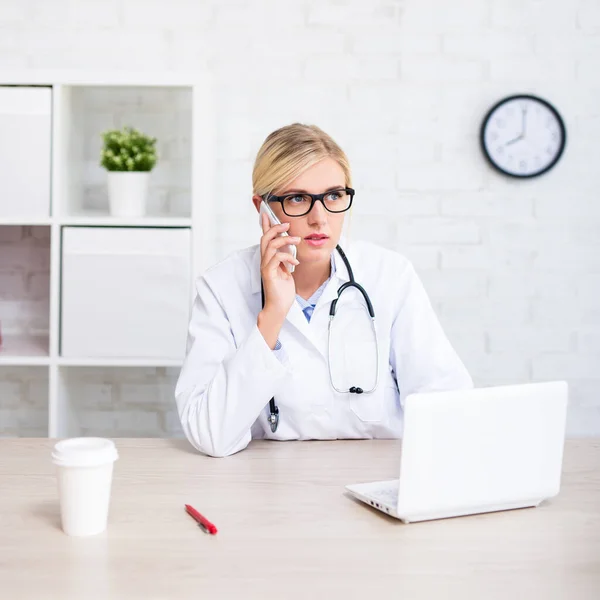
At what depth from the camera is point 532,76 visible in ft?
9.72

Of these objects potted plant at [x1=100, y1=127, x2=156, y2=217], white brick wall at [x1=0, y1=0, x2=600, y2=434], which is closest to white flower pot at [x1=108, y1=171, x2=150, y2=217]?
potted plant at [x1=100, y1=127, x2=156, y2=217]

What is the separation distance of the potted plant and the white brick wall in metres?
0.36

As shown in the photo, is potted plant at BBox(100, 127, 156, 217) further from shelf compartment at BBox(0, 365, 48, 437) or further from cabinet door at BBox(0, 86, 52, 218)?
shelf compartment at BBox(0, 365, 48, 437)

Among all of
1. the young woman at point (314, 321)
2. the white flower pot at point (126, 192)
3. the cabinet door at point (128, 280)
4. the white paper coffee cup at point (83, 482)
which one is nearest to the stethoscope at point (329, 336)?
the young woman at point (314, 321)

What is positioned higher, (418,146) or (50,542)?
(418,146)

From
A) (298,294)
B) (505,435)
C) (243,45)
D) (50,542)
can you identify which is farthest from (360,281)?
(243,45)

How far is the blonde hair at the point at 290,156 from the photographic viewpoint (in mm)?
1812

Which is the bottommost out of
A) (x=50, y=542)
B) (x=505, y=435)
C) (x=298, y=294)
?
(x=50, y=542)

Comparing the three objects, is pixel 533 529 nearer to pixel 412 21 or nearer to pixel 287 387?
pixel 287 387

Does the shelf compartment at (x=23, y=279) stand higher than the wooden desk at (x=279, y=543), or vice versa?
the shelf compartment at (x=23, y=279)

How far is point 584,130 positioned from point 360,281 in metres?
1.48

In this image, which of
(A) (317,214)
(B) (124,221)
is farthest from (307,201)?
(B) (124,221)

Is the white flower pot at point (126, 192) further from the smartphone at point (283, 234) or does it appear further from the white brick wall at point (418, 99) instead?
the smartphone at point (283, 234)

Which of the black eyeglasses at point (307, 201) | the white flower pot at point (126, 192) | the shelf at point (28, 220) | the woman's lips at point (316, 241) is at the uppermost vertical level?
the white flower pot at point (126, 192)
